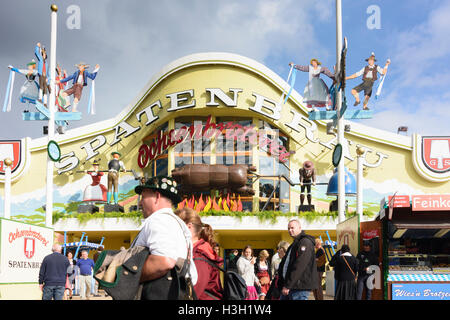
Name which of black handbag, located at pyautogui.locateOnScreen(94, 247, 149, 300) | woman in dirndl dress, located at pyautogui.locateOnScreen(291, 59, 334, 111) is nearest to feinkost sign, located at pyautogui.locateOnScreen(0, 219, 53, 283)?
black handbag, located at pyautogui.locateOnScreen(94, 247, 149, 300)

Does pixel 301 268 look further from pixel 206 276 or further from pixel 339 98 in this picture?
pixel 339 98

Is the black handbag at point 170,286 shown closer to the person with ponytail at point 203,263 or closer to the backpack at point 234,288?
the backpack at point 234,288

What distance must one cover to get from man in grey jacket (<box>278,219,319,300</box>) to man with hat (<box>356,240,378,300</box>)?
429 centimetres

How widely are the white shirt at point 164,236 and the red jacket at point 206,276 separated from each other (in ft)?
3.67

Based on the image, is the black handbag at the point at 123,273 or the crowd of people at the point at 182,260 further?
the crowd of people at the point at 182,260

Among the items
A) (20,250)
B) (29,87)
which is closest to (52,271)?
(20,250)

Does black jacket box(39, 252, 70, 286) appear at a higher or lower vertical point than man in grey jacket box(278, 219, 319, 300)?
lower

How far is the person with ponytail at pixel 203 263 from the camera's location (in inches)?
178

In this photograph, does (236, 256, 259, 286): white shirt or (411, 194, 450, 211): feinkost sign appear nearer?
(411, 194, 450, 211): feinkost sign

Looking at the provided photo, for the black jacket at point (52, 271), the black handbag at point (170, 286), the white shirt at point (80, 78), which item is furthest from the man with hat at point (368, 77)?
the black handbag at point (170, 286)

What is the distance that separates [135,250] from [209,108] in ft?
67.4

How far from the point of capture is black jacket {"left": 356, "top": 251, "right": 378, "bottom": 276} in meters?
9.84

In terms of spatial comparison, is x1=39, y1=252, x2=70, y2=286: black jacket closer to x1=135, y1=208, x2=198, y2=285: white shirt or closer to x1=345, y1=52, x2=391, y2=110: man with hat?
x1=135, y1=208, x2=198, y2=285: white shirt
